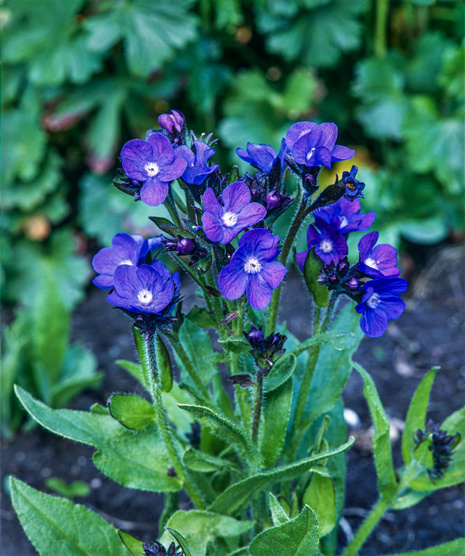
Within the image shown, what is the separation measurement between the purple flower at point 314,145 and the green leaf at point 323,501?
27.2 inches

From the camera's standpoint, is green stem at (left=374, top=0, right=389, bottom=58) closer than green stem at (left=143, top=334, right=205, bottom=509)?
No

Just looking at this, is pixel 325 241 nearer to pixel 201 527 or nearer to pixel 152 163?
pixel 152 163

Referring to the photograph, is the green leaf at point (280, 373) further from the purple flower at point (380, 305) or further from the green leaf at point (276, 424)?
the purple flower at point (380, 305)

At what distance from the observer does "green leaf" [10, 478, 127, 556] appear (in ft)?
4.67

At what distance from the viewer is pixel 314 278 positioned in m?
1.28

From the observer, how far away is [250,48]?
3.69 meters

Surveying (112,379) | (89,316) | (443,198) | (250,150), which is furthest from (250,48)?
(250,150)

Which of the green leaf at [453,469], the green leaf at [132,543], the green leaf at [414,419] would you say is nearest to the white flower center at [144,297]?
the green leaf at [132,543]

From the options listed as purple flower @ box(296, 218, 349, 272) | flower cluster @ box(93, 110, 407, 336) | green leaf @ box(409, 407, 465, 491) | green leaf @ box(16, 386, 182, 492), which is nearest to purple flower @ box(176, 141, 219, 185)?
flower cluster @ box(93, 110, 407, 336)

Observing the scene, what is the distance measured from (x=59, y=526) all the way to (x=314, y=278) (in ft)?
2.73

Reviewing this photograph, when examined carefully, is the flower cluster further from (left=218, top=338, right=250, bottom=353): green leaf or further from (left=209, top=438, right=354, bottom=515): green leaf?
(left=209, top=438, right=354, bottom=515): green leaf

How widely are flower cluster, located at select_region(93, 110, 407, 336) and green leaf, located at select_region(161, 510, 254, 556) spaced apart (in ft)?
1.59

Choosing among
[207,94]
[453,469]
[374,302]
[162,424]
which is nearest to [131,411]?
[162,424]

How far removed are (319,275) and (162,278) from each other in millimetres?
337
